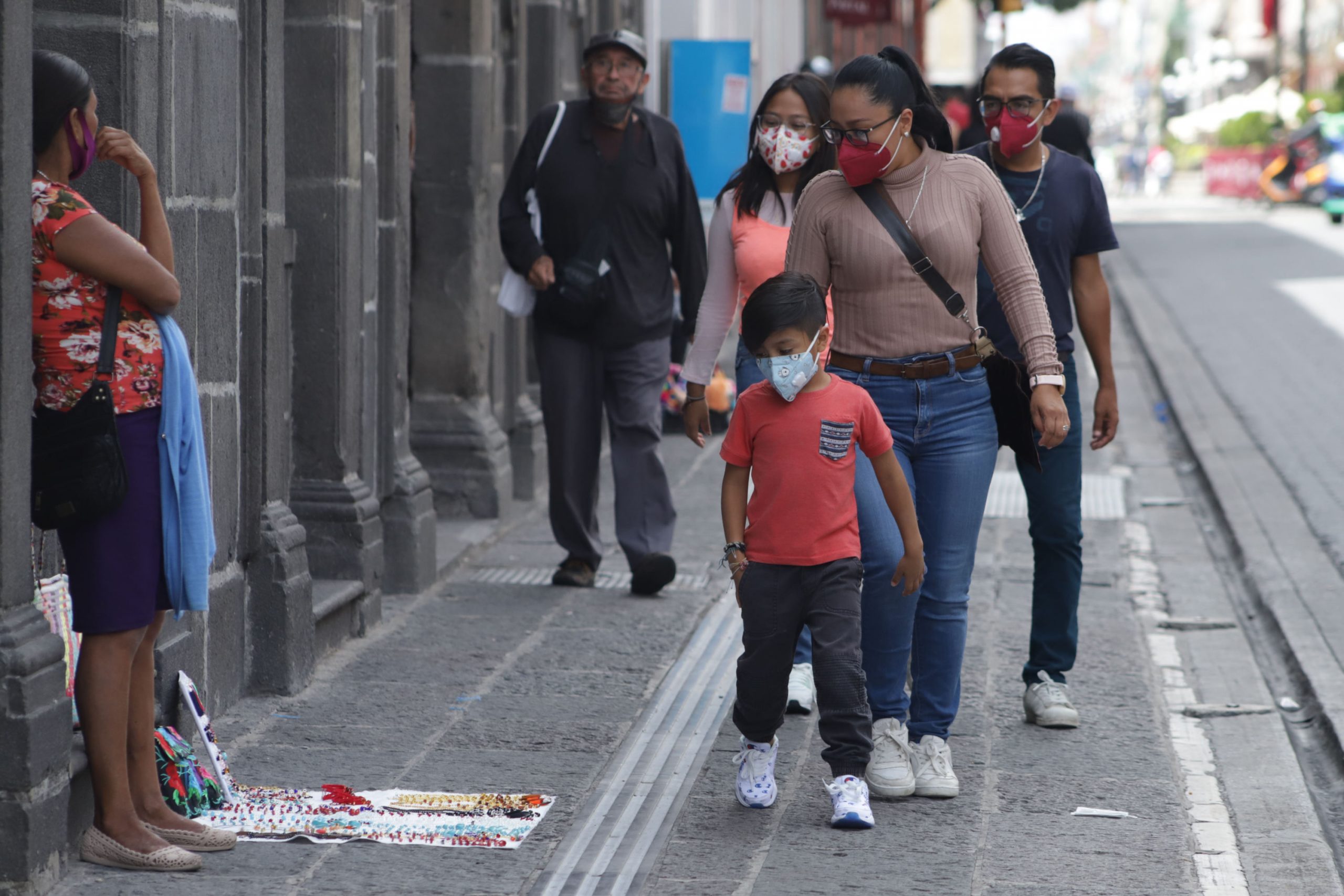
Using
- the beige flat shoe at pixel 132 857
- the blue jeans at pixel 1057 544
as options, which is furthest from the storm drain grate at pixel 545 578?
the beige flat shoe at pixel 132 857

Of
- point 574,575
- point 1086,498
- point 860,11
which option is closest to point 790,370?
point 574,575

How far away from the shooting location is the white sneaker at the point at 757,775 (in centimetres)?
467

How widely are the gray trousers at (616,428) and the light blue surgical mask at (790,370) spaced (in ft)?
9.29

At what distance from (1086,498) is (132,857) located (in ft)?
22.5

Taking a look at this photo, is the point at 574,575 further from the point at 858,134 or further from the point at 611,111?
the point at 858,134

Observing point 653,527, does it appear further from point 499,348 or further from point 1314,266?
point 1314,266

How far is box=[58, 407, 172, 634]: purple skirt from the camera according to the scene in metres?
4.02

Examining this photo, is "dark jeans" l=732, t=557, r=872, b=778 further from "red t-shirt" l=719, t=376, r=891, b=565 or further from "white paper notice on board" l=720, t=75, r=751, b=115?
"white paper notice on board" l=720, t=75, r=751, b=115

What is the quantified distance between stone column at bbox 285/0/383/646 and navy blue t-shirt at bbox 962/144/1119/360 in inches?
87.4

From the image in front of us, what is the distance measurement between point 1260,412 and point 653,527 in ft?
23.2

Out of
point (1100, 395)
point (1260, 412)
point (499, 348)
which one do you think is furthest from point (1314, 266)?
point (1100, 395)

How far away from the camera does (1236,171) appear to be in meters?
47.8

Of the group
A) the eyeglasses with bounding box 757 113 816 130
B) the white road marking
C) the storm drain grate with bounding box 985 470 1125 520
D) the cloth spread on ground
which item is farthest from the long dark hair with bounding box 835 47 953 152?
the white road marking

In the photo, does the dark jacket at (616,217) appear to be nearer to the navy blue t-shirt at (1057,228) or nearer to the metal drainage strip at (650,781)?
the metal drainage strip at (650,781)
